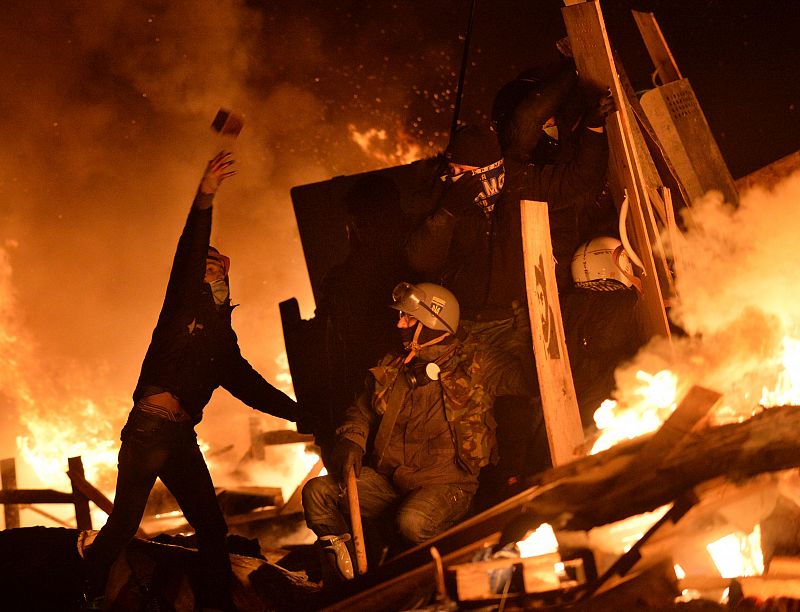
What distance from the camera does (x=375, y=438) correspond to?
5484 mm

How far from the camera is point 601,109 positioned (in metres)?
Result: 4.49

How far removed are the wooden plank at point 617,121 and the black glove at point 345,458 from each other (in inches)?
95.4

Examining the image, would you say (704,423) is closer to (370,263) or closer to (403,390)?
(403,390)

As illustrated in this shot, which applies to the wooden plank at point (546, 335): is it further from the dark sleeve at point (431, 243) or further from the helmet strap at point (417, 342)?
the dark sleeve at point (431, 243)

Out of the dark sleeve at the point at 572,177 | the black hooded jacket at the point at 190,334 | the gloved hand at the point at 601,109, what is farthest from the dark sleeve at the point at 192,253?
the gloved hand at the point at 601,109

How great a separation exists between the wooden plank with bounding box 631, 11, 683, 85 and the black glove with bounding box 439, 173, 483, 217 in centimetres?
222

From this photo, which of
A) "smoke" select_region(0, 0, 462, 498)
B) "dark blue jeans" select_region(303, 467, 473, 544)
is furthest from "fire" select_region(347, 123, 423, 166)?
"dark blue jeans" select_region(303, 467, 473, 544)

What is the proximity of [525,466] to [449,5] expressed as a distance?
5.99 m

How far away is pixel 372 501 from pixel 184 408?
1.68 metres

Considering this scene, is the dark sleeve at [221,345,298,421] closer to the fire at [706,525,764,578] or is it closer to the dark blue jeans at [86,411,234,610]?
the dark blue jeans at [86,411,234,610]

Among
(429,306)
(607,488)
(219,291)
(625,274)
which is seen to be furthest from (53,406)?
(607,488)

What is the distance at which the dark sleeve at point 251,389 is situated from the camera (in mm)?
6000

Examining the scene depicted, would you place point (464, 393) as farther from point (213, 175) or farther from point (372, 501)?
point (213, 175)

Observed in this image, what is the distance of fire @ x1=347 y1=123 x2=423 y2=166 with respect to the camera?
8977 mm
